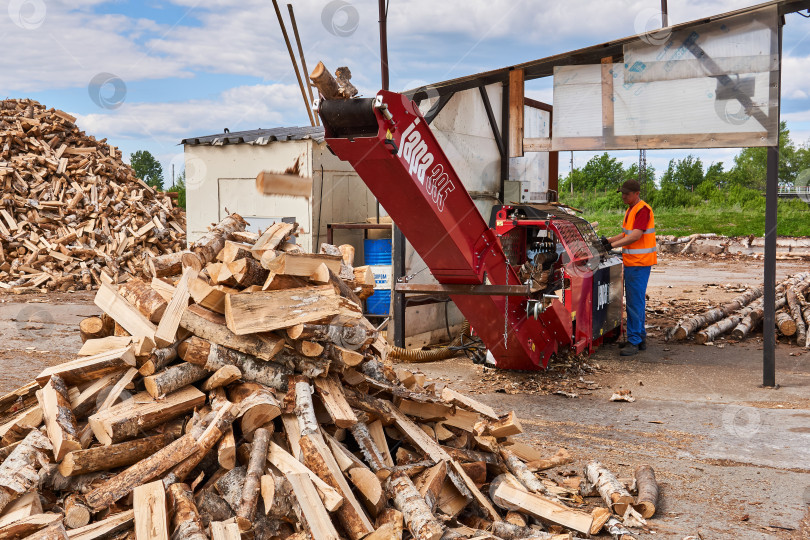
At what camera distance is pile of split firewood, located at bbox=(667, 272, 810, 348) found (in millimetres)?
11023

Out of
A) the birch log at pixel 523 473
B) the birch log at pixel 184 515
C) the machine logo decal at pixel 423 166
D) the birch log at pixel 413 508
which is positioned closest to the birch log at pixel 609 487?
the birch log at pixel 523 473

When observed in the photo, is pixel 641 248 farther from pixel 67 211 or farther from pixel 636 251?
pixel 67 211

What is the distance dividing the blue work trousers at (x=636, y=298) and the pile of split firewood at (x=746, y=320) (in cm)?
125

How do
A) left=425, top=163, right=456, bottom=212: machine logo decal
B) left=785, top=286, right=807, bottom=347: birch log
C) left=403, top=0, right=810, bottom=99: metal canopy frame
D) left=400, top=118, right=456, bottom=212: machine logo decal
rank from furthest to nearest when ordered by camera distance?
left=785, top=286, right=807, bottom=347: birch log, left=403, top=0, right=810, bottom=99: metal canopy frame, left=425, top=163, right=456, bottom=212: machine logo decal, left=400, top=118, right=456, bottom=212: machine logo decal

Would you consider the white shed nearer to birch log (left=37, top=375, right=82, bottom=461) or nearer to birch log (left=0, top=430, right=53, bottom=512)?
birch log (left=37, top=375, right=82, bottom=461)

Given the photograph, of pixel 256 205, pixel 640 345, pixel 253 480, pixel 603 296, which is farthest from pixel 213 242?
pixel 640 345

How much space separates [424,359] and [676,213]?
31023 mm

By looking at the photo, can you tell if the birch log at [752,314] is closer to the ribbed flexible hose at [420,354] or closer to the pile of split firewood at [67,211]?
the ribbed flexible hose at [420,354]

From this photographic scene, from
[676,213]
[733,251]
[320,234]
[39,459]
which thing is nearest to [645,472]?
[39,459]

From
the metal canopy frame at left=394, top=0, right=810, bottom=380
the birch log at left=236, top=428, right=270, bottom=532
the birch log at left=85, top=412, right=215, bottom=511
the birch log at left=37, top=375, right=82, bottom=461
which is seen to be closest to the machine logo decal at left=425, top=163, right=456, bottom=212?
the birch log at left=236, top=428, right=270, bottom=532

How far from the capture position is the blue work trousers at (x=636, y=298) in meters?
9.95

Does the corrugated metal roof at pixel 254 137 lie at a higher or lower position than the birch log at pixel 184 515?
higher

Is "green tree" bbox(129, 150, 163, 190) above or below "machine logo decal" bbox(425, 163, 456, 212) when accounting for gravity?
above

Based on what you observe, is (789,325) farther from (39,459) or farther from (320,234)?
(39,459)
